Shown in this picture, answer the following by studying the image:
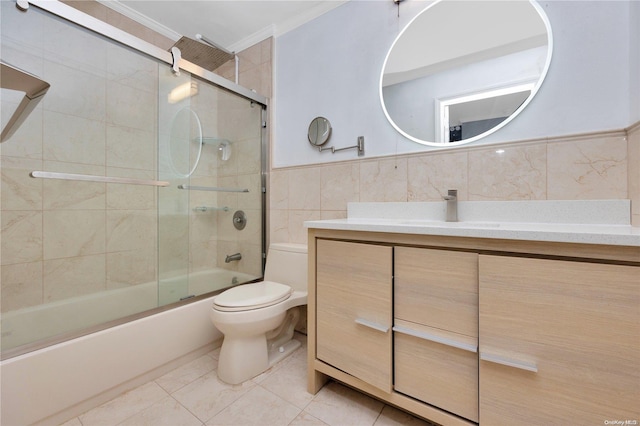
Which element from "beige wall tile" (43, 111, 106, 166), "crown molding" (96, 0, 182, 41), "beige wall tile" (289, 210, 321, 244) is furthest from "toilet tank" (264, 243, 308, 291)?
"crown molding" (96, 0, 182, 41)

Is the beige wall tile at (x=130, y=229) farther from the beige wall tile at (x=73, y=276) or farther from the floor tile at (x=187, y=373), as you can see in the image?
the floor tile at (x=187, y=373)

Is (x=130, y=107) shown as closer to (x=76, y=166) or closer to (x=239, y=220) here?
(x=76, y=166)

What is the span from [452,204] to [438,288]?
1.74 ft

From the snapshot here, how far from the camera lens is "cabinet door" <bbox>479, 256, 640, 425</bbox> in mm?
647

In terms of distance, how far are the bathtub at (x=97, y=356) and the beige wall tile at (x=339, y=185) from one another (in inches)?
40.4

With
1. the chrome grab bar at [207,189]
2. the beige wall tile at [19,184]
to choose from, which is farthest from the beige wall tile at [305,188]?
the beige wall tile at [19,184]

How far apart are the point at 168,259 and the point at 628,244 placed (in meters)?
2.08

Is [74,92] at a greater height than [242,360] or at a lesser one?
greater

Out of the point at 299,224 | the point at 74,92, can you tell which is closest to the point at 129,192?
the point at 74,92

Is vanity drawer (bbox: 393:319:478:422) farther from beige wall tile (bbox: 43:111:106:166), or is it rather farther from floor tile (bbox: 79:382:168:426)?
beige wall tile (bbox: 43:111:106:166)

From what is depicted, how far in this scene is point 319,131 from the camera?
5.76ft

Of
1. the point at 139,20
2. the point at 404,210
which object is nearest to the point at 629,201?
the point at 404,210

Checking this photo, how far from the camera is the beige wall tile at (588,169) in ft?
3.34

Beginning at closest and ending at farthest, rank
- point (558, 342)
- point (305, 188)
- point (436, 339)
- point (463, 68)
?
1. point (558, 342)
2. point (436, 339)
3. point (463, 68)
4. point (305, 188)
